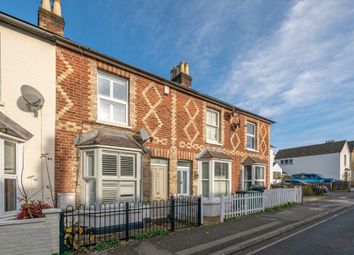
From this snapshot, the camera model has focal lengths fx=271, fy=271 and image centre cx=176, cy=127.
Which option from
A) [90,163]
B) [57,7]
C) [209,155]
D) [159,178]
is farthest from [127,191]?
[57,7]

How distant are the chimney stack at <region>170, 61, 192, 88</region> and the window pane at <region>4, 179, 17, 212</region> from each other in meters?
9.57

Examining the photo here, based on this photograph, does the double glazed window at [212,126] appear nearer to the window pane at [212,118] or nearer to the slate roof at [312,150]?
the window pane at [212,118]

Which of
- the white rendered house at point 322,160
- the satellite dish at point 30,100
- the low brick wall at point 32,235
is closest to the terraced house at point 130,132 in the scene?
the satellite dish at point 30,100

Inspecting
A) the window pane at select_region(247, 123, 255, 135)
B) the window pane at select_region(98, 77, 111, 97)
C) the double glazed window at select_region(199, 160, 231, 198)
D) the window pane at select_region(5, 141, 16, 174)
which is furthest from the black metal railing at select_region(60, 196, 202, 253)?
the window pane at select_region(247, 123, 255, 135)

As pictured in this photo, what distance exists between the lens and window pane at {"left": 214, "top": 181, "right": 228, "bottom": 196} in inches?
543

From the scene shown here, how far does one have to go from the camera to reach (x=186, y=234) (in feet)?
27.2

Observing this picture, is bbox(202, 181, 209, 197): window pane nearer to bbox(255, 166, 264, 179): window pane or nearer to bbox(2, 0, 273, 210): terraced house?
bbox(2, 0, 273, 210): terraced house

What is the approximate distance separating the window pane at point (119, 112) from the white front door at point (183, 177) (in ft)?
12.5

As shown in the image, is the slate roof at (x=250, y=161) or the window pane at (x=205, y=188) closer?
the window pane at (x=205, y=188)

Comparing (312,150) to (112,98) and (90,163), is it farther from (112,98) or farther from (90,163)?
(90,163)

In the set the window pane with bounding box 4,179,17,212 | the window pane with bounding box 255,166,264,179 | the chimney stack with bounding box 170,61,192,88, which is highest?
the chimney stack with bounding box 170,61,192,88

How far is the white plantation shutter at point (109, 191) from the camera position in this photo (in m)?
8.54

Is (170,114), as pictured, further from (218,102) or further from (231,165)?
(231,165)

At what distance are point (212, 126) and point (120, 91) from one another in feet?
20.1
